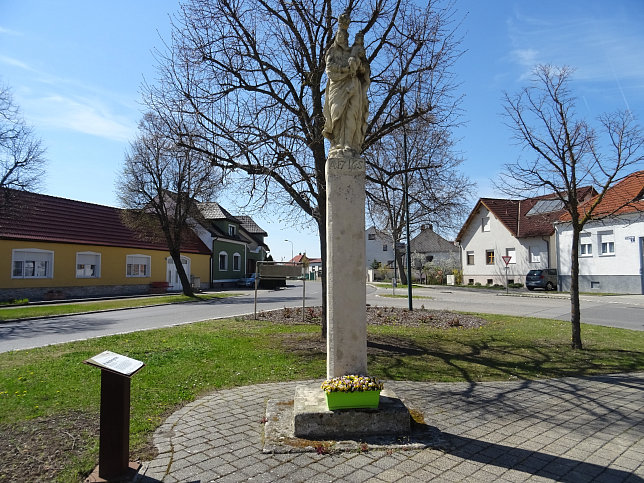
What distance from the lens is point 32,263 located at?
976 inches

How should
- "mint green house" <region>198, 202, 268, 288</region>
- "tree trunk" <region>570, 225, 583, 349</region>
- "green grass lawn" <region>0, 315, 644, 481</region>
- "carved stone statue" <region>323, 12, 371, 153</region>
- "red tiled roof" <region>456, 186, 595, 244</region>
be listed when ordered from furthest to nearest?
"mint green house" <region>198, 202, 268, 288</region> < "red tiled roof" <region>456, 186, 595, 244</region> < "tree trunk" <region>570, 225, 583, 349</region> < "green grass lawn" <region>0, 315, 644, 481</region> < "carved stone statue" <region>323, 12, 371, 153</region>

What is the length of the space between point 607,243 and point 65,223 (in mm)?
34932

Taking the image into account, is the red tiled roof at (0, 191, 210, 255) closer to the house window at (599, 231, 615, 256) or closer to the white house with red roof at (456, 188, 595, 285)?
the white house with red roof at (456, 188, 595, 285)

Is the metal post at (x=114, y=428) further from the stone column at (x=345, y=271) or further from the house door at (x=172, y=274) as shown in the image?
the house door at (x=172, y=274)

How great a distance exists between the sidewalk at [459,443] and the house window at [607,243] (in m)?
25.6

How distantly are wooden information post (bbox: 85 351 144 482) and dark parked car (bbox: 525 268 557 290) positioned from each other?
3292 centimetres

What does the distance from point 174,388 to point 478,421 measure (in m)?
4.27

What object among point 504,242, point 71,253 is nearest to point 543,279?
point 504,242

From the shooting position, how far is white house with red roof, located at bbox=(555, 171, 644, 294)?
25641 mm

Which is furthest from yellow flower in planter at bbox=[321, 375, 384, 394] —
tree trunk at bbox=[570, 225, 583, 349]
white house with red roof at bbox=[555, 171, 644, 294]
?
white house with red roof at bbox=[555, 171, 644, 294]

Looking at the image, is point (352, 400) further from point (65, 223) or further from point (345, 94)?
point (65, 223)

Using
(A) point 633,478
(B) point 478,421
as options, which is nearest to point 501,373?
(B) point 478,421

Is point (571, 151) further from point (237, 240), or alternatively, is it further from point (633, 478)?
point (237, 240)

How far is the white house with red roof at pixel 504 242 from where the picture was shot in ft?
113
